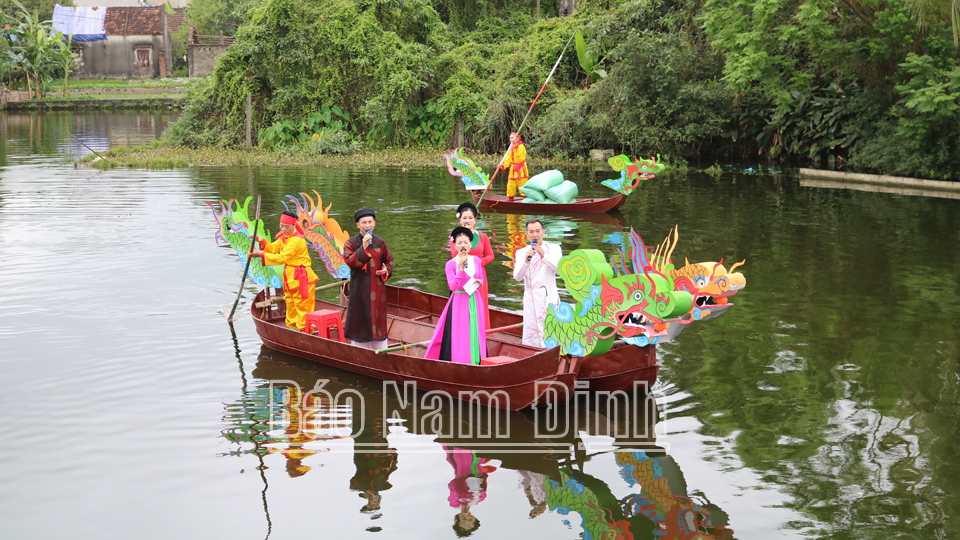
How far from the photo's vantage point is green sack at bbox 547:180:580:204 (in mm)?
20062

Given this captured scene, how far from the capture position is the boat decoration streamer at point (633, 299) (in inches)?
303

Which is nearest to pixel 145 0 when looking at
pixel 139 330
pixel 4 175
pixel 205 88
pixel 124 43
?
pixel 124 43

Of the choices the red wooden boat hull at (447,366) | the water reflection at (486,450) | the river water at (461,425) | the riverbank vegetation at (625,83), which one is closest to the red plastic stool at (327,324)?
the red wooden boat hull at (447,366)

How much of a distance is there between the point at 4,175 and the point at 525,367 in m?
23.4

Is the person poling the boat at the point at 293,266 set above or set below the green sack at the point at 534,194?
below

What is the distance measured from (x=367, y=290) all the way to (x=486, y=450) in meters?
→ 2.51

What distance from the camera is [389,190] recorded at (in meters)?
23.5

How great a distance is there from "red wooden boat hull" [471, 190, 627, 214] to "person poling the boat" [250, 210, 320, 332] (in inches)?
403

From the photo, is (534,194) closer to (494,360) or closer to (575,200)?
(575,200)

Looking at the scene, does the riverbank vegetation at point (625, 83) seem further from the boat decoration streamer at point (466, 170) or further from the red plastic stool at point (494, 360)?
the red plastic stool at point (494, 360)

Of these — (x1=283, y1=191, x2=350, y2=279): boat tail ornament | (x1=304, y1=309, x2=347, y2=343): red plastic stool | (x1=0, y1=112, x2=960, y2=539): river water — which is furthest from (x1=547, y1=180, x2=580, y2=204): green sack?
(x1=304, y1=309, x2=347, y2=343): red plastic stool

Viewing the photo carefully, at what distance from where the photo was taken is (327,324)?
10.2 meters

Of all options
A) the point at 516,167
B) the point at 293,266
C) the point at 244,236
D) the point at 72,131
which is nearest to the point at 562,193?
the point at 516,167

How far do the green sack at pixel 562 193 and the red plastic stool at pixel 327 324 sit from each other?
10512 millimetres
